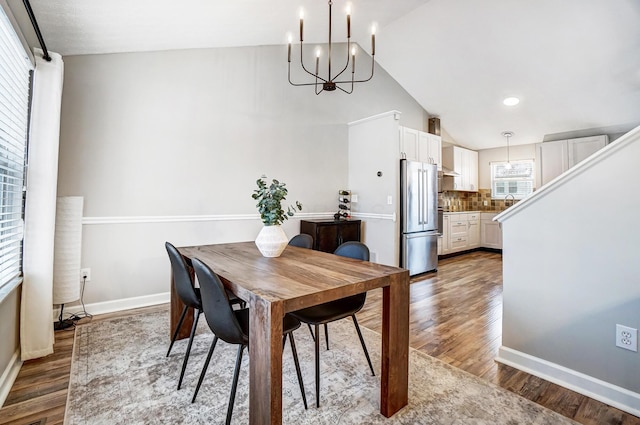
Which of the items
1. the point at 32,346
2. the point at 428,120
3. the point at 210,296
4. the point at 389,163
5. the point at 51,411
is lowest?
the point at 51,411

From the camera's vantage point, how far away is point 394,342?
5.06 ft

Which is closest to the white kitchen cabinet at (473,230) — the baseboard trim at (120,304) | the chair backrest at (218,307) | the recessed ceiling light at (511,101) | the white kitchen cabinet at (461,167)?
the white kitchen cabinet at (461,167)

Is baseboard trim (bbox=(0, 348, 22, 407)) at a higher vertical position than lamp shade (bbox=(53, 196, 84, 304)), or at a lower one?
lower

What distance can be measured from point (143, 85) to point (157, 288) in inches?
81.8

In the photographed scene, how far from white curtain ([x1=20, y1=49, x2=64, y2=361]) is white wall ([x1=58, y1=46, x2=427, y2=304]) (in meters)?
0.72

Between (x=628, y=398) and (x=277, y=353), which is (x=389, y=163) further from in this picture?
(x=277, y=353)

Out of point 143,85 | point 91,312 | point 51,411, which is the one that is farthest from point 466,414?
point 143,85

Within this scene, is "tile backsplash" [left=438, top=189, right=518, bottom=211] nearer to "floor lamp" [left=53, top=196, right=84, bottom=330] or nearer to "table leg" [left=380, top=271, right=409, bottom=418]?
"table leg" [left=380, top=271, right=409, bottom=418]

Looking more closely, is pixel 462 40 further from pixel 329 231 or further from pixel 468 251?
pixel 468 251

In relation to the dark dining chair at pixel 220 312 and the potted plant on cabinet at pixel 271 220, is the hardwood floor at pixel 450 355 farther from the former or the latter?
the potted plant on cabinet at pixel 271 220

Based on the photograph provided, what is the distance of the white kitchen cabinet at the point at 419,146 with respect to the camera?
4742 millimetres

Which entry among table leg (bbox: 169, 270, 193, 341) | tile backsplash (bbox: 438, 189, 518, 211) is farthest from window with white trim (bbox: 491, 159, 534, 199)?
table leg (bbox: 169, 270, 193, 341)

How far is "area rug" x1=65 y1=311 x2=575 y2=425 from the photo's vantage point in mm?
1539

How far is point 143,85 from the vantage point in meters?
3.10
